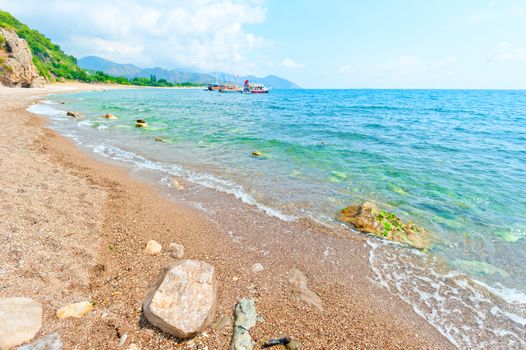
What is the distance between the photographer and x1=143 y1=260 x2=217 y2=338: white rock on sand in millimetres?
4047

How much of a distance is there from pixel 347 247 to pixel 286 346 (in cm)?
397

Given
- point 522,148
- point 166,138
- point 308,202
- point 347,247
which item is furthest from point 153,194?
point 522,148

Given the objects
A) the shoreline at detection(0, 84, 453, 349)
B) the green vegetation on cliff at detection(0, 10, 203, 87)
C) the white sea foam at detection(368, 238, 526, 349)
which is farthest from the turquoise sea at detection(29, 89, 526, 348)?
the green vegetation on cliff at detection(0, 10, 203, 87)

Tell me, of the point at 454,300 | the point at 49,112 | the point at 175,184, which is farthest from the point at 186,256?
the point at 49,112

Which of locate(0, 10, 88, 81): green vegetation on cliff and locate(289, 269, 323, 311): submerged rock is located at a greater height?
locate(0, 10, 88, 81): green vegetation on cliff

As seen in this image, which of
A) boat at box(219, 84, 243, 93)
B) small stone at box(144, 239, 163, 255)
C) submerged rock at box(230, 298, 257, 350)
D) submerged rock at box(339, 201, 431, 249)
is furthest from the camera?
boat at box(219, 84, 243, 93)

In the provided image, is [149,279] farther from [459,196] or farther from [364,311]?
[459,196]

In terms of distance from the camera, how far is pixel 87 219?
7168 mm

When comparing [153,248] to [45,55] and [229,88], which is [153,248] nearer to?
[229,88]

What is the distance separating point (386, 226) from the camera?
320 inches

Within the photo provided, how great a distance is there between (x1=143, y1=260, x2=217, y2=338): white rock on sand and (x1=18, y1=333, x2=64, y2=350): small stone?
123cm

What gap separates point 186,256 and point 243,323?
8.35 ft

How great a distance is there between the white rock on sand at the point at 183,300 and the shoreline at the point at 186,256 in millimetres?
217

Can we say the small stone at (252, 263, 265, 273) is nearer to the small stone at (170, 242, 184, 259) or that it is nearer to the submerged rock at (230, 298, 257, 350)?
the submerged rock at (230, 298, 257, 350)
